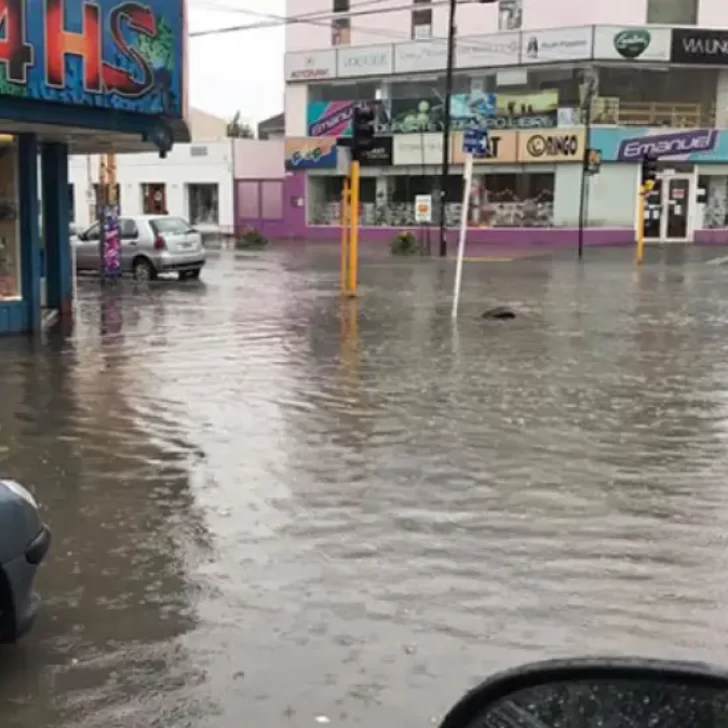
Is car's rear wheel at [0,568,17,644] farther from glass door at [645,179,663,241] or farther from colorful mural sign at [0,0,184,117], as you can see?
glass door at [645,179,663,241]

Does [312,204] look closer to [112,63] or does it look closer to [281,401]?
[112,63]

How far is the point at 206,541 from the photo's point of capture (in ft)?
19.3

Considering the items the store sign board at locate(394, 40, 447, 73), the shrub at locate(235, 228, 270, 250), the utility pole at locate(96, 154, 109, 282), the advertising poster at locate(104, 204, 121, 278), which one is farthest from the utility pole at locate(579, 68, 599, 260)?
the advertising poster at locate(104, 204, 121, 278)

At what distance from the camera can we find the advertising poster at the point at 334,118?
45.4 meters

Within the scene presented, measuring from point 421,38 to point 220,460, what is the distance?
40.4 m

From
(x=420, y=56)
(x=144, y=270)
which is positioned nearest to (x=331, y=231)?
(x=420, y=56)

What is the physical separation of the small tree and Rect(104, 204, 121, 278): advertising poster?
50.6 m

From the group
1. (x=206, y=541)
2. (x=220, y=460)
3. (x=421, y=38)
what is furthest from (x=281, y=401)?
(x=421, y=38)

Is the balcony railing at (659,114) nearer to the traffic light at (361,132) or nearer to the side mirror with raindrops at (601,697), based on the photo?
the traffic light at (361,132)

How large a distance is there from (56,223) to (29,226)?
7.84 ft

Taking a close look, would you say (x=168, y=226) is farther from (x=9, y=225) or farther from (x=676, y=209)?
(x=676, y=209)

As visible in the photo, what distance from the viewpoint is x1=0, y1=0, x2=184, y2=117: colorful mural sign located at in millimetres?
11977

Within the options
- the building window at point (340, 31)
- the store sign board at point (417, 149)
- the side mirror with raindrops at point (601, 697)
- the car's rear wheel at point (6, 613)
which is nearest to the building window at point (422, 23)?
the building window at point (340, 31)

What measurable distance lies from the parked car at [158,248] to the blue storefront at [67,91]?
8622 mm
